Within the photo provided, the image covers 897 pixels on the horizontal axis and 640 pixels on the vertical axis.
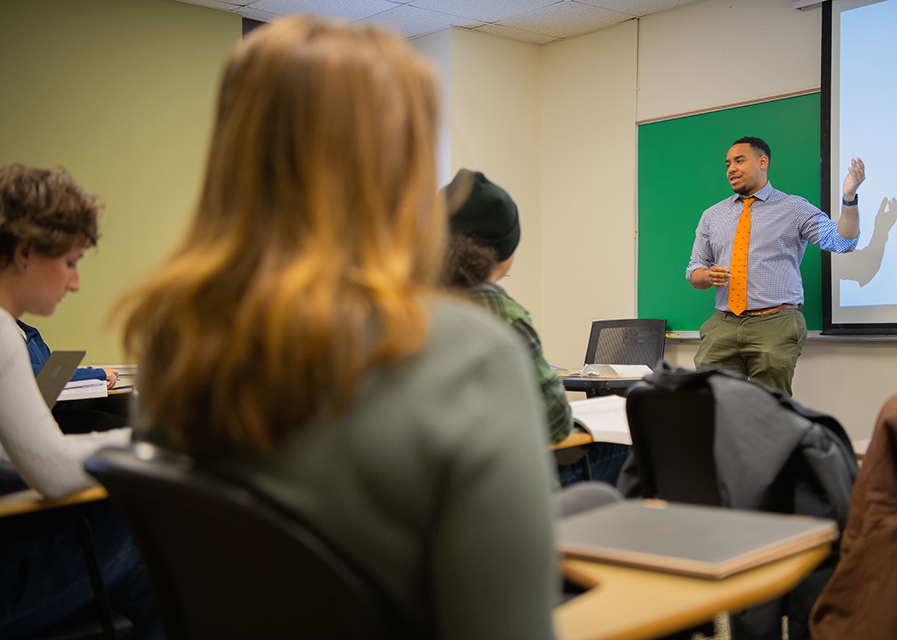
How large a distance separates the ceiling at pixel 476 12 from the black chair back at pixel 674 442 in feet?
13.7

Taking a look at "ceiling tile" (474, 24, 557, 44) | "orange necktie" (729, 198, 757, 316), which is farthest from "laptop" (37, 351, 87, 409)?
"ceiling tile" (474, 24, 557, 44)

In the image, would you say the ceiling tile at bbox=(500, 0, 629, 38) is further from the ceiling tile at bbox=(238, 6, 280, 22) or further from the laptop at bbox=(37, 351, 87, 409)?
the laptop at bbox=(37, 351, 87, 409)

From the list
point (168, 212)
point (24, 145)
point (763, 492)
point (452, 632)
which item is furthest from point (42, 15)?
point (452, 632)

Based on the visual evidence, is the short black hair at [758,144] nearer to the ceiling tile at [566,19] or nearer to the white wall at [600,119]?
the white wall at [600,119]

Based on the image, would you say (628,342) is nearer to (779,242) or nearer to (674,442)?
(779,242)

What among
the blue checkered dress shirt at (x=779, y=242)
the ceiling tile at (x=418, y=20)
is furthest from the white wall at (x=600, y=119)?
the blue checkered dress shirt at (x=779, y=242)

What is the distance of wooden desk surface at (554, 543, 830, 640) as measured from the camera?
0.72 m

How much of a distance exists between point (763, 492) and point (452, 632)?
1.03 metres

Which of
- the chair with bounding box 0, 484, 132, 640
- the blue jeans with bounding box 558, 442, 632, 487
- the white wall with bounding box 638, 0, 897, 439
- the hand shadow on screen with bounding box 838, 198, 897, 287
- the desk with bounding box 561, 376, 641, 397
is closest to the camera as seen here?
the chair with bounding box 0, 484, 132, 640

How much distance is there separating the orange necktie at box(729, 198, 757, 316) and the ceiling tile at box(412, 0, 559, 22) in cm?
188

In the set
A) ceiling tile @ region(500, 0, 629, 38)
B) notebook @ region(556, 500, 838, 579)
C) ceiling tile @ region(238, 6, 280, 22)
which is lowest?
notebook @ region(556, 500, 838, 579)

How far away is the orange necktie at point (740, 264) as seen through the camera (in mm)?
4590

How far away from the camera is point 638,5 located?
5348mm

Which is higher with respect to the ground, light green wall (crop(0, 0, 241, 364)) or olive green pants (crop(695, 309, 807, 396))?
light green wall (crop(0, 0, 241, 364))
